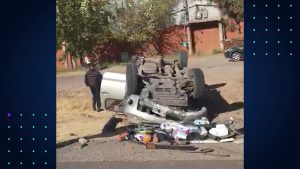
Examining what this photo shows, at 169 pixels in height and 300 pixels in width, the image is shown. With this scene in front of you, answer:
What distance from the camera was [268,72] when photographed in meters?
1.86

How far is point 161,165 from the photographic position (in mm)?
3895

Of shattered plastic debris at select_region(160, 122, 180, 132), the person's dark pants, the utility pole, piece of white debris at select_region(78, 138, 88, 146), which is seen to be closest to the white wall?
the utility pole

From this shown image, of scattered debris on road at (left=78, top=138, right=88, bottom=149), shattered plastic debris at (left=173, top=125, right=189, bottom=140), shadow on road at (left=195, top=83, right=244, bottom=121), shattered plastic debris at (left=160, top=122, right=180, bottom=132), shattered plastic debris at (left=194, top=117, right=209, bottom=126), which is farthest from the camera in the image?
shadow on road at (left=195, top=83, right=244, bottom=121)

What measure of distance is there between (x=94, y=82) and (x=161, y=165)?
3.10 meters

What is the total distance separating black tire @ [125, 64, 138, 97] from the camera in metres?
5.97

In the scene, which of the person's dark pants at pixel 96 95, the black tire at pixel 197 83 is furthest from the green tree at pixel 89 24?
the black tire at pixel 197 83

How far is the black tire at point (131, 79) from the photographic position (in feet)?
19.6

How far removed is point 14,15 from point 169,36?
417 centimetres

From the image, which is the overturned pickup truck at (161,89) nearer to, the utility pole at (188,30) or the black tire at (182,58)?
the black tire at (182,58)

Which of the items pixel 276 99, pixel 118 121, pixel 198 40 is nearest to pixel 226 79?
pixel 198 40

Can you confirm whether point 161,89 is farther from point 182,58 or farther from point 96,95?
point 96,95

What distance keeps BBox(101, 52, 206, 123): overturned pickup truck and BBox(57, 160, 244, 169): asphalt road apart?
5.69 feet

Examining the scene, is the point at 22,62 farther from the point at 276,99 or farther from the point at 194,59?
the point at 194,59

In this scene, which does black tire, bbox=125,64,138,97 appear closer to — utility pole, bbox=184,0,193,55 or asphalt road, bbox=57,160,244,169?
utility pole, bbox=184,0,193,55
